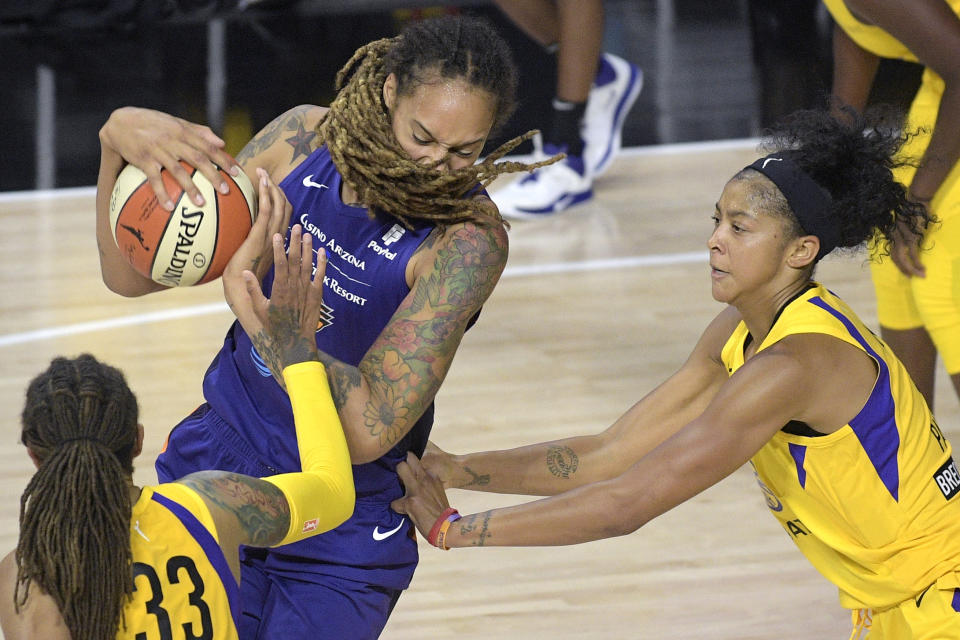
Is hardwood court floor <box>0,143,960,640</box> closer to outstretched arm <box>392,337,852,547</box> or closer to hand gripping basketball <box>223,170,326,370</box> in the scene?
outstretched arm <box>392,337,852,547</box>

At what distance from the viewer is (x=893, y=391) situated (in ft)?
8.78

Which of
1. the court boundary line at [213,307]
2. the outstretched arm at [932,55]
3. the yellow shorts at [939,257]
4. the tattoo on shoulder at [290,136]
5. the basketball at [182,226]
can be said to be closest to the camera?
the basketball at [182,226]

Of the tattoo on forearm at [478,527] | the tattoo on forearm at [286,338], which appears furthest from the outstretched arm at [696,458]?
the tattoo on forearm at [286,338]

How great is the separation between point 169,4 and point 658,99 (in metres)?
3.87

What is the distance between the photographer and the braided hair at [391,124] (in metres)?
2.64

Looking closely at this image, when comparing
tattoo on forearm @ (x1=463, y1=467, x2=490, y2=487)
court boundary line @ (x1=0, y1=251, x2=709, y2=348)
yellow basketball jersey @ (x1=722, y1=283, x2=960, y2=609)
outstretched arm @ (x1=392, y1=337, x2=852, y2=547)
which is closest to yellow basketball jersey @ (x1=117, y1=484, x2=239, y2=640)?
outstretched arm @ (x1=392, y1=337, x2=852, y2=547)

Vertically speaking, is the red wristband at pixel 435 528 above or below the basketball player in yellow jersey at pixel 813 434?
below

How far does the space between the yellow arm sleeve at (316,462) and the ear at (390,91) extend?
1.83 feet

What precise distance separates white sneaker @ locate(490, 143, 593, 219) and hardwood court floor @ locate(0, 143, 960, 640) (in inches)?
3.3

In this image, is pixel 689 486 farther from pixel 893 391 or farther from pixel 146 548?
pixel 146 548

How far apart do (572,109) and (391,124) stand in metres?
4.77

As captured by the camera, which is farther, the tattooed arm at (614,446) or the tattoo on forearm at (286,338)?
the tattooed arm at (614,446)

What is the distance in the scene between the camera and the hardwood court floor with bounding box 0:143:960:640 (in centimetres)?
383

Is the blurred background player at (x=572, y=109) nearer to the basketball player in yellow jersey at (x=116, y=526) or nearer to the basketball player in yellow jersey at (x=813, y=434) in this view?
the basketball player in yellow jersey at (x=813, y=434)
